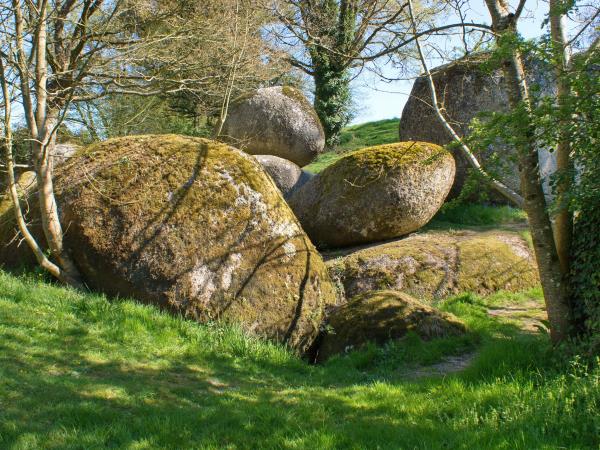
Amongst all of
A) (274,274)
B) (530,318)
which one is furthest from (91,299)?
(530,318)

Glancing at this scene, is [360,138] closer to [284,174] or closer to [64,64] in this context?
[284,174]

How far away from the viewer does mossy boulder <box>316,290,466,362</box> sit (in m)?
8.16

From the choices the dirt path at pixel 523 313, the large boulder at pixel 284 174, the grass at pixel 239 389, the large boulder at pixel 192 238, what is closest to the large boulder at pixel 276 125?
the large boulder at pixel 284 174

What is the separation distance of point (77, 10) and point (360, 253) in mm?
9210

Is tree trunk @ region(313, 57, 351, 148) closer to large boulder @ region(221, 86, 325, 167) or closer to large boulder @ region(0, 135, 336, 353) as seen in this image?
large boulder @ region(221, 86, 325, 167)

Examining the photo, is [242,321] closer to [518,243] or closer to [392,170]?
[392,170]

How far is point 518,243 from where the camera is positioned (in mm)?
11766

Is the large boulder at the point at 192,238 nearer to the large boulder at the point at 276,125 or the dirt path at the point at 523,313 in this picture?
the dirt path at the point at 523,313

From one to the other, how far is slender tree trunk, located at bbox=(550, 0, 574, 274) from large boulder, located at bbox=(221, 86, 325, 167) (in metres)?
11.8

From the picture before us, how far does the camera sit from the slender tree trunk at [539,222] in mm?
6426

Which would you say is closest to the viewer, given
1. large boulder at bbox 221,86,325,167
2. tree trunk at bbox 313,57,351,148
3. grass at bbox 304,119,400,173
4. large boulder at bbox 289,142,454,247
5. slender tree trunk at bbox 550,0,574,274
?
slender tree trunk at bbox 550,0,574,274

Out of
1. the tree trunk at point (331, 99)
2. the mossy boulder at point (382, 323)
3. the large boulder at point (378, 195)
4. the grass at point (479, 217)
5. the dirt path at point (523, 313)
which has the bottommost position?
the dirt path at point (523, 313)

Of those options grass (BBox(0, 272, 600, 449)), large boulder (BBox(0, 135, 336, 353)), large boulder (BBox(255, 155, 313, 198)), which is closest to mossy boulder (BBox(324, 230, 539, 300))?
large boulder (BBox(0, 135, 336, 353))

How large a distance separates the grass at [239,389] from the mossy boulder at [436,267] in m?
2.13
